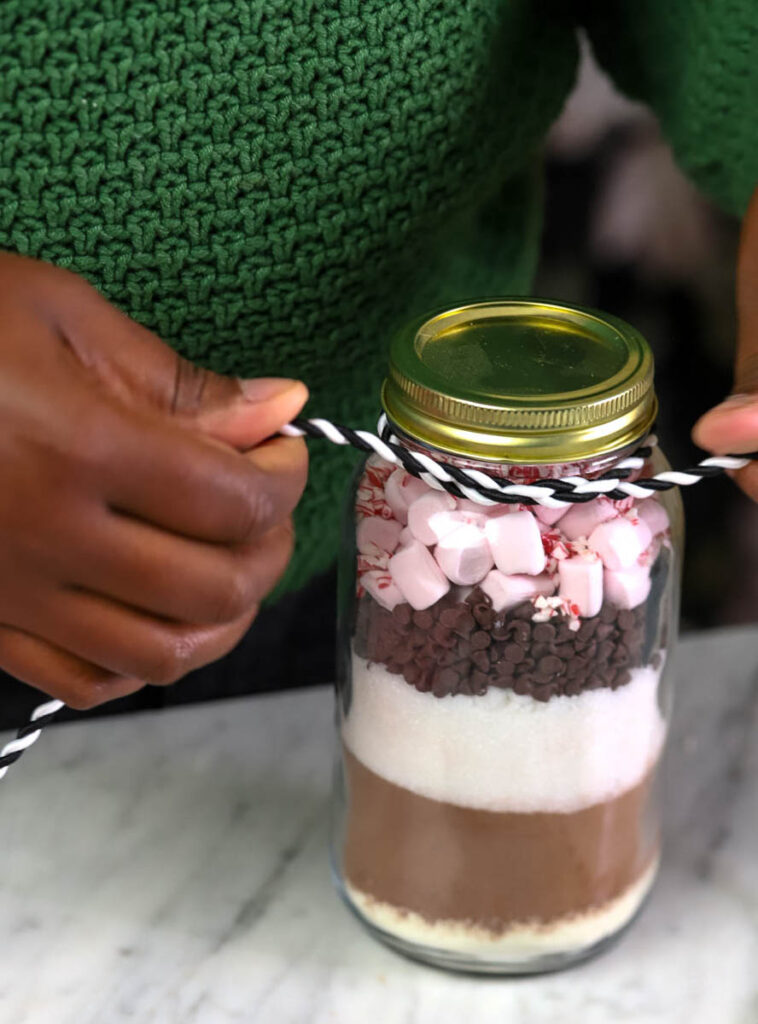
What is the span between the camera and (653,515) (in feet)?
1.55

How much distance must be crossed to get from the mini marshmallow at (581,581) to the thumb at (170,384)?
4.1 inches

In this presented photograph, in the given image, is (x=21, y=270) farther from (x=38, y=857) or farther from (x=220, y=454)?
(x=38, y=857)

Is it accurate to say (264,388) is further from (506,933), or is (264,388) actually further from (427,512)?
(506,933)

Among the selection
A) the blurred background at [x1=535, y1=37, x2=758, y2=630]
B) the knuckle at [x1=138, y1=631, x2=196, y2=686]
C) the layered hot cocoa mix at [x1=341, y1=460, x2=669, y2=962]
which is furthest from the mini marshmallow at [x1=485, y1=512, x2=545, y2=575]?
the blurred background at [x1=535, y1=37, x2=758, y2=630]

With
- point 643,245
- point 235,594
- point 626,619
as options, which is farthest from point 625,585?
point 643,245

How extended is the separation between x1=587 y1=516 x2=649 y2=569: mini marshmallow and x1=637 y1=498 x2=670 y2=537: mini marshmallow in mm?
21

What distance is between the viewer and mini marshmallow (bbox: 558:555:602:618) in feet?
1.41

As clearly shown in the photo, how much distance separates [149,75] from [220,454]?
15cm

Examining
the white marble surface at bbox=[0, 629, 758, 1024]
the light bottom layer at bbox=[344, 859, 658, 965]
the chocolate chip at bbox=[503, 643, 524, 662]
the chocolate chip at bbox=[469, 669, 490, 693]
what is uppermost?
the chocolate chip at bbox=[503, 643, 524, 662]

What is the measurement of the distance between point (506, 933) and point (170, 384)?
0.82 ft

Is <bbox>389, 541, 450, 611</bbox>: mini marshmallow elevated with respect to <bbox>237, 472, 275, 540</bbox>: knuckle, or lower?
lower

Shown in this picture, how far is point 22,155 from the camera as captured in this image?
443 millimetres

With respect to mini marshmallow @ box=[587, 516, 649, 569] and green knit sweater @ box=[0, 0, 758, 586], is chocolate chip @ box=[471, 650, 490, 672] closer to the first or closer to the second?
mini marshmallow @ box=[587, 516, 649, 569]

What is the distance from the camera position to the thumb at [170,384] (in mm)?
372
